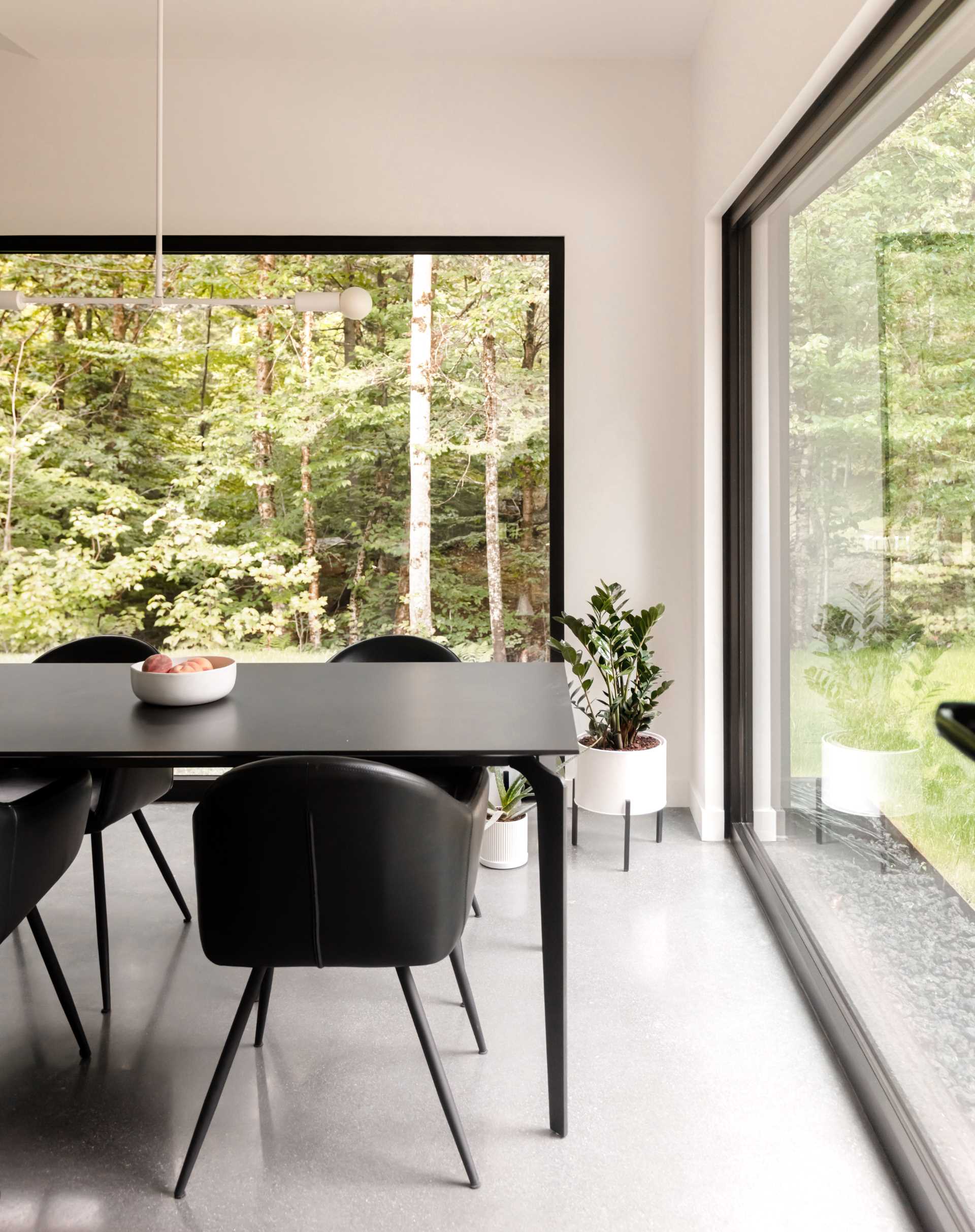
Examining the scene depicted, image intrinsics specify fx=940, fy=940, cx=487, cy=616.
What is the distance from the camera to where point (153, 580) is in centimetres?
440

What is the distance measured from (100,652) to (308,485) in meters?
1.66

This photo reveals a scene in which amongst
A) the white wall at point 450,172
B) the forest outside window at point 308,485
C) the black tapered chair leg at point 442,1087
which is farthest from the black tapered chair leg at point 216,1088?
the forest outside window at point 308,485

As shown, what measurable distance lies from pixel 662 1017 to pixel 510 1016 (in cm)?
36

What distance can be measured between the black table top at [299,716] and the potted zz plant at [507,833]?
0.74 metres

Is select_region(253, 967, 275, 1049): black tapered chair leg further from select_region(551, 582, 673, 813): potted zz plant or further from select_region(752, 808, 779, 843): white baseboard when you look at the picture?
select_region(752, 808, 779, 843): white baseboard

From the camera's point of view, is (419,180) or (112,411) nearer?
(419,180)

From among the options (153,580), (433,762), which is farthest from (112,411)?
(433,762)

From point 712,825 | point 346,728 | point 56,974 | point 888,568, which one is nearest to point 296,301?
point 346,728

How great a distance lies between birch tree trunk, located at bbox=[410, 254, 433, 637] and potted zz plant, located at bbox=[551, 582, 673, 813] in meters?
1.14

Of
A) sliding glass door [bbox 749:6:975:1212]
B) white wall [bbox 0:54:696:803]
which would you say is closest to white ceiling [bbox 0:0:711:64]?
white wall [bbox 0:54:696:803]

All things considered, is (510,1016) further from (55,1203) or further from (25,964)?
(25,964)

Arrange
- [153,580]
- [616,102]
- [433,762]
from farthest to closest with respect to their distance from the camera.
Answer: [153,580] → [616,102] → [433,762]

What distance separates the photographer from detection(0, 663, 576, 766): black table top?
1.73 m

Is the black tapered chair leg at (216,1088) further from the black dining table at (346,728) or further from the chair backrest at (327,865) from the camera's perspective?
the black dining table at (346,728)
